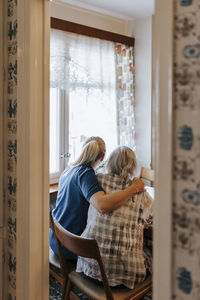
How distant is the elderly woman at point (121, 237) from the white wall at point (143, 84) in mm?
2026

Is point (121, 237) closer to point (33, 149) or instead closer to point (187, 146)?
point (33, 149)

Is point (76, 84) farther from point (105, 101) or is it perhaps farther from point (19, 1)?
point (19, 1)

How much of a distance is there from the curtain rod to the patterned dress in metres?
2.03

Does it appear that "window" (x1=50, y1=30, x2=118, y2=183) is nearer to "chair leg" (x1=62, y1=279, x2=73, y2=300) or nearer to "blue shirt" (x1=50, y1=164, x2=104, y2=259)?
"blue shirt" (x1=50, y1=164, x2=104, y2=259)

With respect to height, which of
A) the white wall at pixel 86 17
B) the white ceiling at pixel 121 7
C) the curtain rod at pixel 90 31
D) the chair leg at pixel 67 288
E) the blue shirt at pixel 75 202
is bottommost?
the chair leg at pixel 67 288

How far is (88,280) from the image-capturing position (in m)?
1.75

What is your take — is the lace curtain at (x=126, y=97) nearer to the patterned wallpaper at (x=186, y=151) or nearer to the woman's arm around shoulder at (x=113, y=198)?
the woman's arm around shoulder at (x=113, y=198)

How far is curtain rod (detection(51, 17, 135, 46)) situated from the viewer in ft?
10.2

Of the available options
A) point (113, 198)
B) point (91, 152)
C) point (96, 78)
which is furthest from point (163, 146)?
point (96, 78)

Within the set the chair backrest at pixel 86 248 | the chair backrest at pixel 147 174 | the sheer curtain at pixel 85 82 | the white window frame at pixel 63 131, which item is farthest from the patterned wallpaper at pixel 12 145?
the chair backrest at pixel 147 174

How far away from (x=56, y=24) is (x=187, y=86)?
2.79m

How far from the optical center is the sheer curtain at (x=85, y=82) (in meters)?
3.19

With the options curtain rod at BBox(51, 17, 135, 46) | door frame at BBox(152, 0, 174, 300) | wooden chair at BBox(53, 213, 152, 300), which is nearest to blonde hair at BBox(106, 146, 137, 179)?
wooden chair at BBox(53, 213, 152, 300)

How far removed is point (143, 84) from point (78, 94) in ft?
2.89
